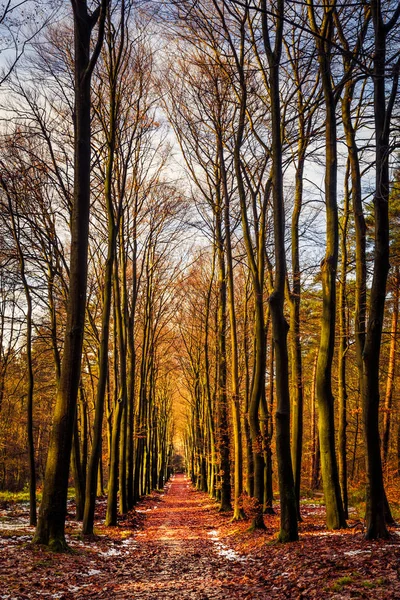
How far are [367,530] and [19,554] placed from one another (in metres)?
5.22

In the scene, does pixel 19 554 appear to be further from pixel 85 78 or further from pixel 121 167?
pixel 121 167

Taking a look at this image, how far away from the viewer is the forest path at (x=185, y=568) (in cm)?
594

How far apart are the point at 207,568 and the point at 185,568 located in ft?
1.22

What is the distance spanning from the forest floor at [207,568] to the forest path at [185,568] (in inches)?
0.5

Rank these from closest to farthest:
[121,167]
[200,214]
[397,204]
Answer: [121,167], [200,214], [397,204]

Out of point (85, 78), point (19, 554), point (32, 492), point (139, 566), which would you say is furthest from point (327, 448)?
point (85, 78)

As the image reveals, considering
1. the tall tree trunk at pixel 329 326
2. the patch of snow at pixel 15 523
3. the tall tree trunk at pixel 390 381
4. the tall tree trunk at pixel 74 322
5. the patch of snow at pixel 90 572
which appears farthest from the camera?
the tall tree trunk at pixel 390 381

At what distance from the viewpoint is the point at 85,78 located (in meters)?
9.04

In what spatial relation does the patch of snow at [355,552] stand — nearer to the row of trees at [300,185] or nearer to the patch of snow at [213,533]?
the row of trees at [300,185]

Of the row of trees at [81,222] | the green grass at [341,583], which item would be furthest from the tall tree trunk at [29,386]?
the green grass at [341,583]

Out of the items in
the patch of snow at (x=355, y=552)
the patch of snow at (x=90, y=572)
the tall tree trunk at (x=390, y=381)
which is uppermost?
the tall tree trunk at (x=390, y=381)

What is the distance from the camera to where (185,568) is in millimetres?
7891

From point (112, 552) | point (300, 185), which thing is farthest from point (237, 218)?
point (112, 552)

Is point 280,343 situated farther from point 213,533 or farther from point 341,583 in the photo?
point 213,533
